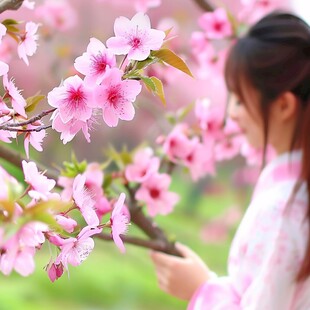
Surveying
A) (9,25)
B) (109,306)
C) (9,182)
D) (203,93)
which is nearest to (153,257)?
(9,25)

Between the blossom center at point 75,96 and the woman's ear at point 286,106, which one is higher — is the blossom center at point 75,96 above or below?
above

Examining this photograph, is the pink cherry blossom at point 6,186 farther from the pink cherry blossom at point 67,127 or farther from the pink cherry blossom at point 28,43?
the pink cherry blossom at point 28,43

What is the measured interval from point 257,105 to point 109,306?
2.32m

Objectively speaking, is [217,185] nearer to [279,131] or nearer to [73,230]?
[279,131]

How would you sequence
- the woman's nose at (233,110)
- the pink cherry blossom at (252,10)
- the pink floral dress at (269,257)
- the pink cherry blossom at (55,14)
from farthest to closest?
1. the pink cherry blossom at (55,14)
2. the pink cherry blossom at (252,10)
3. the woman's nose at (233,110)
4. the pink floral dress at (269,257)

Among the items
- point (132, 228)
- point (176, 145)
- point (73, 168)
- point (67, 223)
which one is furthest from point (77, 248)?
point (132, 228)

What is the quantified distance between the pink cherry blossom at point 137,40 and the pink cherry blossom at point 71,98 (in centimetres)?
4

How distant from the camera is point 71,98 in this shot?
58cm

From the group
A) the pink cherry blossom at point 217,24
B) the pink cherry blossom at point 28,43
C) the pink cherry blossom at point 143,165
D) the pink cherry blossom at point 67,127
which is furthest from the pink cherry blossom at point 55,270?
the pink cherry blossom at point 217,24

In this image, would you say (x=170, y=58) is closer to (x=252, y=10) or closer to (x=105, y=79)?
(x=105, y=79)

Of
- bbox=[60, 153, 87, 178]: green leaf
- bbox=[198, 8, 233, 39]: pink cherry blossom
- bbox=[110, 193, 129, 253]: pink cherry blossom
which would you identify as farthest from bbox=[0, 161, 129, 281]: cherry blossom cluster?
bbox=[198, 8, 233, 39]: pink cherry blossom

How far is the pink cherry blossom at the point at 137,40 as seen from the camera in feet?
1.89

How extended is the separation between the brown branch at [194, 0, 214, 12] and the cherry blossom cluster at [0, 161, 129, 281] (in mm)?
790

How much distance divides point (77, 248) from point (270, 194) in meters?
0.58
